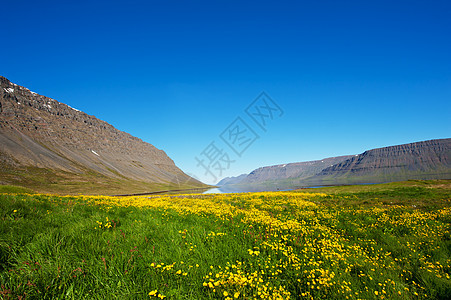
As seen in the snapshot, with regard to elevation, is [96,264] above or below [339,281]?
above

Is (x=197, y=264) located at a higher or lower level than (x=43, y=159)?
lower

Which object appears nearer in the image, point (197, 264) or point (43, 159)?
point (197, 264)

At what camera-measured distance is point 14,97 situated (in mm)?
194000

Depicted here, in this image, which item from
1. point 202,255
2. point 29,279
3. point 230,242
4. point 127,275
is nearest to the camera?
point 29,279

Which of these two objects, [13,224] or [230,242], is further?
[230,242]

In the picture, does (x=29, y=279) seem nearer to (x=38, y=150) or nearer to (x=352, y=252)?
(x=352, y=252)

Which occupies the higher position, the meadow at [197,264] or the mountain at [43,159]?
the mountain at [43,159]

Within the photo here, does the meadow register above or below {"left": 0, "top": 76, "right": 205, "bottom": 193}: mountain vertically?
below

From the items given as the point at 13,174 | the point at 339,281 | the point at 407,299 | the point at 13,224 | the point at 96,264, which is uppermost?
the point at 13,174

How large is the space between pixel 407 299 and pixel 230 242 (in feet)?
13.8

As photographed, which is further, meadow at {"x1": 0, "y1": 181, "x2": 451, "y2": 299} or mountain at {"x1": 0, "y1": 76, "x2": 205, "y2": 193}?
mountain at {"x1": 0, "y1": 76, "x2": 205, "y2": 193}

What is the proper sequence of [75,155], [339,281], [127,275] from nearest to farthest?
[127,275]
[339,281]
[75,155]

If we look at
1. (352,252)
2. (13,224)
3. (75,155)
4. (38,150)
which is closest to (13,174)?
(38,150)

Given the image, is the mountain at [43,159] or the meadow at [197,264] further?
the mountain at [43,159]
